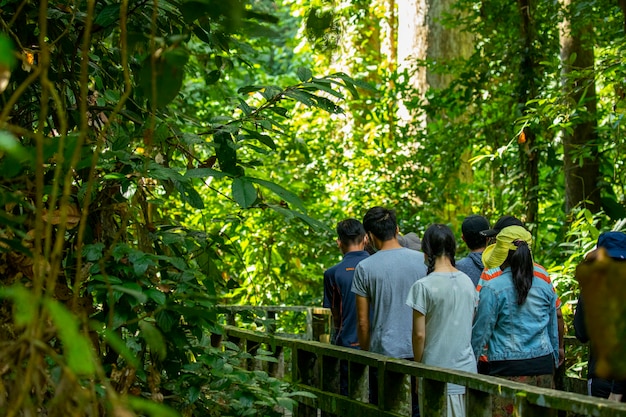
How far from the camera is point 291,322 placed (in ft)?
38.8

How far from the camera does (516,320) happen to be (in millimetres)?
5219

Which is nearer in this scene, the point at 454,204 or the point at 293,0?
the point at 454,204

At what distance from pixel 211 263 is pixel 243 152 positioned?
336 inches

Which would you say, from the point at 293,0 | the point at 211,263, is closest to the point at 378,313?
the point at 211,263

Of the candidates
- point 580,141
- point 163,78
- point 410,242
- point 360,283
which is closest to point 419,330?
point 360,283

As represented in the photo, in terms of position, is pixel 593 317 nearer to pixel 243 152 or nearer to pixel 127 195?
pixel 127 195

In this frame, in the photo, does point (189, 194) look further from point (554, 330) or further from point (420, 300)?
point (554, 330)

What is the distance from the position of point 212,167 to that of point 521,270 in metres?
2.11

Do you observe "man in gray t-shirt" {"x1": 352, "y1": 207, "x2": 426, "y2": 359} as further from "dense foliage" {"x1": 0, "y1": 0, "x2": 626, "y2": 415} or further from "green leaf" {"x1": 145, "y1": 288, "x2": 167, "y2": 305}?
"green leaf" {"x1": 145, "y1": 288, "x2": 167, "y2": 305}

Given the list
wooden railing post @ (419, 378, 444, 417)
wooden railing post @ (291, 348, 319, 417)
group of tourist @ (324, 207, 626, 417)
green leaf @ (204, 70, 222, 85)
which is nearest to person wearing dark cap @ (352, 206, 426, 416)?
group of tourist @ (324, 207, 626, 417)

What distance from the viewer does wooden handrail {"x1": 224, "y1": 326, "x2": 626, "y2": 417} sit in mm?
3658

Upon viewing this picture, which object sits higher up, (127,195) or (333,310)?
(127,195)

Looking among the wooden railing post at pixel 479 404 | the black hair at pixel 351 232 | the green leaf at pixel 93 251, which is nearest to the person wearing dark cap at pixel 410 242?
the black hair at pixel 351 232

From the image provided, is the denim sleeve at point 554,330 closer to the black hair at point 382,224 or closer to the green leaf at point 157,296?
the black hair at point 382,224
